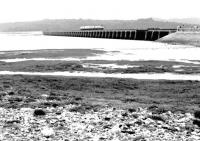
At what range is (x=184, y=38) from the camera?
56.5 meters

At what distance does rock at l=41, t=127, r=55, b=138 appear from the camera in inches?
290

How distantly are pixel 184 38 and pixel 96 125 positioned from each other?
2009 inches

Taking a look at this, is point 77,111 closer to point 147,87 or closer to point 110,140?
point 110,140

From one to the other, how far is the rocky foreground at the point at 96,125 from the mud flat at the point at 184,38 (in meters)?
42.0

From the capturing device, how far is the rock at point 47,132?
738 cm

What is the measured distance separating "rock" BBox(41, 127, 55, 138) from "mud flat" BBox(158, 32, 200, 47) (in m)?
43.9

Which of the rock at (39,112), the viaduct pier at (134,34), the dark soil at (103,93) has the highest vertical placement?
the rock at (39,112)

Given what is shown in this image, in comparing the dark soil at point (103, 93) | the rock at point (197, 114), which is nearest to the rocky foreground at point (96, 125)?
the rock at point (197, 114)

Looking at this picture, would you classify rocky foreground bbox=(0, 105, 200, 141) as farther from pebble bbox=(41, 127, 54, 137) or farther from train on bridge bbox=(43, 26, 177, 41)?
train on bridge bbox=(43, 26, 177, 41)

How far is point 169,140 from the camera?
23.2 feet

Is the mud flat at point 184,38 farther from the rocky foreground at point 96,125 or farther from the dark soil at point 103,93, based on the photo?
the rocky foreground at point 96,125

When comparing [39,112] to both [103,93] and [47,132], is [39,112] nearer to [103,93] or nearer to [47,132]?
[47,132]

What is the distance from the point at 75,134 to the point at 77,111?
6.87 feet

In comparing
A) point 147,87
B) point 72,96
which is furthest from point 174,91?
point 72,96
